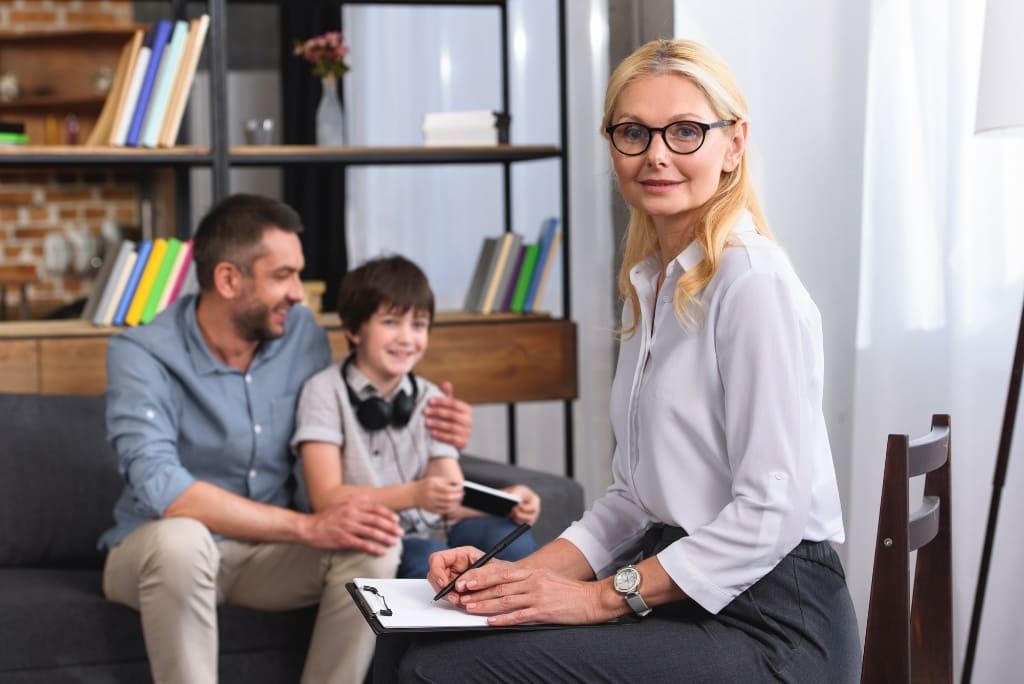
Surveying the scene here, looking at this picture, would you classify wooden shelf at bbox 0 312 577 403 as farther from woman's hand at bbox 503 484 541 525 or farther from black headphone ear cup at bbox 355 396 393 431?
woman's hand at bbox 503 484 541 525

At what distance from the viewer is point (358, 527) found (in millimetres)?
2314

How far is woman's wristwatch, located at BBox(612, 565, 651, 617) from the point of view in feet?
4.78

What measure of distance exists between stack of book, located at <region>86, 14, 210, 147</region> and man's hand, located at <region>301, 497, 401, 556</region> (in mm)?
1257

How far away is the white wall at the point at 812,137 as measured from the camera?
8.79 feet

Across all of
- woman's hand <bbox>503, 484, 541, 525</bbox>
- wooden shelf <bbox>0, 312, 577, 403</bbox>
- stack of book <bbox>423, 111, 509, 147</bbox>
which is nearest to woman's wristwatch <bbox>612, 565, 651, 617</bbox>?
woman's hand <bbox>503, 484, 541, 525</bbox>

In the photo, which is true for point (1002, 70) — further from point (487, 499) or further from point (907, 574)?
point (487, 499)

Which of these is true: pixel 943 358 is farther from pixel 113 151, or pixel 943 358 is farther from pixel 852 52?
pixel 113 151

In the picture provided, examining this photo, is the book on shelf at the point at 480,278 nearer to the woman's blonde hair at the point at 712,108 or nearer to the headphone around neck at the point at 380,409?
the headphone around neck at the point at 380,409

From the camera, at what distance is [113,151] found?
3123mm

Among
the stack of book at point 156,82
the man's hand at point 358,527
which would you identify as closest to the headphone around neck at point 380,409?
the man's hand at point 358,527

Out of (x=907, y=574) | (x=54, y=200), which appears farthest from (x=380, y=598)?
(x=54, y=200)

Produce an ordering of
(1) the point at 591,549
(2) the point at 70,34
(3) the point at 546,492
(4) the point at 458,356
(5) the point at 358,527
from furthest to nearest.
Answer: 1. (2) the point at 70,34
2. (4) the point at 458,356
3. (3) the point at 546,492
4. (5) the point at 358,527
5. (1) the point at 591,549

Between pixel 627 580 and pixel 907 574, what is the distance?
1.00 ft

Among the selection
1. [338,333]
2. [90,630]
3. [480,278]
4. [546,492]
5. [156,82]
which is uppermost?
[156,82]
